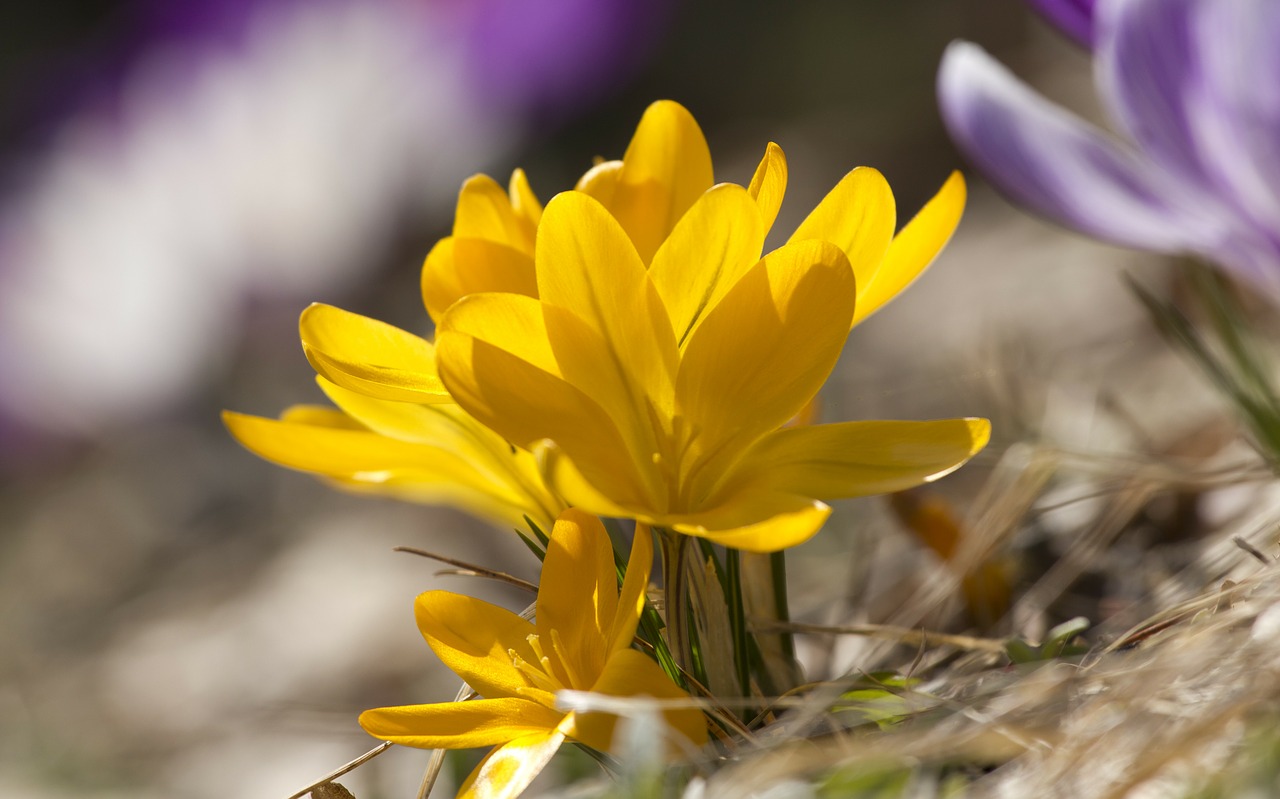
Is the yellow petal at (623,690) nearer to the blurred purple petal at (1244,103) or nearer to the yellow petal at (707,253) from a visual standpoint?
the yellow petal at (707,253)

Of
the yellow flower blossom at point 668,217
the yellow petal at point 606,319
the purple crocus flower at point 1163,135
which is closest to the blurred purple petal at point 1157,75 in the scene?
the purple crocus flower at point 1163,135

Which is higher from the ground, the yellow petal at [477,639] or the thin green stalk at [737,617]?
the yellow petal at [477,639]

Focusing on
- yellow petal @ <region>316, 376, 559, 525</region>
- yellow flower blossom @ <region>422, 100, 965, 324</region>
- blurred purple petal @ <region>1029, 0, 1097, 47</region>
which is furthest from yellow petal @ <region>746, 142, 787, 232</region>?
blurred purple petal @ <region>1029, 0, 1097, 47</region>

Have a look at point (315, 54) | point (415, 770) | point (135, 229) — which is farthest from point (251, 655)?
point (315, 54)

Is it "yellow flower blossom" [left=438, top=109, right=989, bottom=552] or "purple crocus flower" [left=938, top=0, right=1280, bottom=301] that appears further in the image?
"purple crocus flower" [left=938, top=0, right=1280, bottom=301]

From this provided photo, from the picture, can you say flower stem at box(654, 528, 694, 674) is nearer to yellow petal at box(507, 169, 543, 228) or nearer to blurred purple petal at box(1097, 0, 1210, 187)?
yellow petal at box(507, 169, 543, 228)

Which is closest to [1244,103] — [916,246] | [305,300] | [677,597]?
[916,246]

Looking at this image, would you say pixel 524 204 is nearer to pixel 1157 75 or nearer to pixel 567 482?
pixel 567 482
